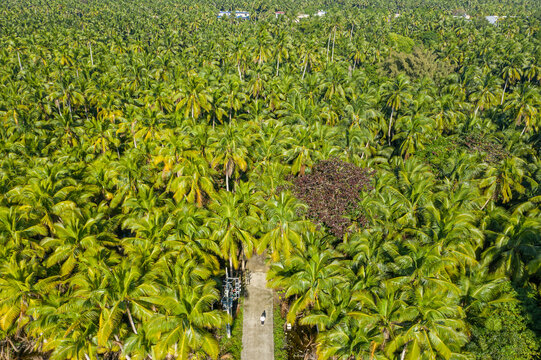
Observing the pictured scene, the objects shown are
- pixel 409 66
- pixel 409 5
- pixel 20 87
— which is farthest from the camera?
pixel 409 5

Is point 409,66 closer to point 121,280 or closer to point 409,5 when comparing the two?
point 121,280

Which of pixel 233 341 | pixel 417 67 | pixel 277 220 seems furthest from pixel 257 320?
pixel 417 67

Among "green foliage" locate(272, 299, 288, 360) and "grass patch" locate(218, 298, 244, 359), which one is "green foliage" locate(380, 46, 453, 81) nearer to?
"green foliage" locate(272, 299, 288, 360)

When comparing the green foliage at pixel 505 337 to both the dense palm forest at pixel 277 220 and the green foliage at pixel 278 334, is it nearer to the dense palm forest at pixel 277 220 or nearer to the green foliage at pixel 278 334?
the dense palm forest at pixel 277 220

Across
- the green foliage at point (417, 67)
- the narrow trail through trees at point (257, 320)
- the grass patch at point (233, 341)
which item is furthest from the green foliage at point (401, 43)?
the grass patch at point (233, 341)

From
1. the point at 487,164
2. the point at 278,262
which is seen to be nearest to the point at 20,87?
the point at 278,262

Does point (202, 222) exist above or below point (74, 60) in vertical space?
below
